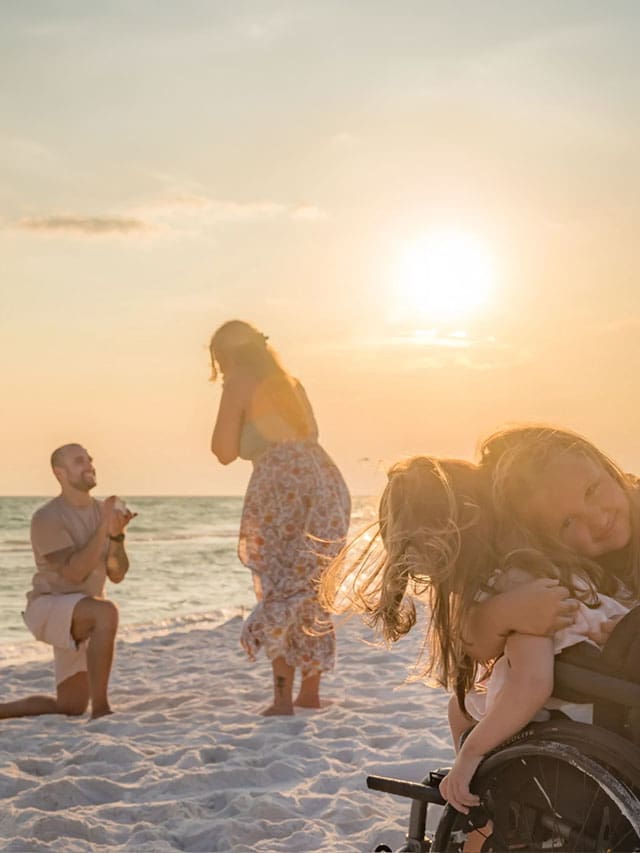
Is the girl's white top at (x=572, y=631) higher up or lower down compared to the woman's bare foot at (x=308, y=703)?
higher up

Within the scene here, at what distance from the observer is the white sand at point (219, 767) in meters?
4.03

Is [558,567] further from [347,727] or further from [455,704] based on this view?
[347,727]

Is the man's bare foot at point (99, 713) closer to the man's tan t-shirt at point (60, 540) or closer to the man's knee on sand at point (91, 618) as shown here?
the man's knee on sand at point (91, 618)

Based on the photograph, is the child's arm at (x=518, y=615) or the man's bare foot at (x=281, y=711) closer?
the child's arm at (x=518, y=615)

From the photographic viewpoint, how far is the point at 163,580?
18.0 metres

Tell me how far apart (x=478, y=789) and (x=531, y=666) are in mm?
329

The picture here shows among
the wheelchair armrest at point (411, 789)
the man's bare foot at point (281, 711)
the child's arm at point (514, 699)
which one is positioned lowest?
the man's bare foot at point (281, 711)

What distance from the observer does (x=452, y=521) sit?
8.68 ft

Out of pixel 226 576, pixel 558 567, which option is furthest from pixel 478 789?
pixel 226 576

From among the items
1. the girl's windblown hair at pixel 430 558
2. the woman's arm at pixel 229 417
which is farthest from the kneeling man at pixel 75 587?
the girl's windblown hair at pixel 430 558

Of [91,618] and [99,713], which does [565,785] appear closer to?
[91,618]

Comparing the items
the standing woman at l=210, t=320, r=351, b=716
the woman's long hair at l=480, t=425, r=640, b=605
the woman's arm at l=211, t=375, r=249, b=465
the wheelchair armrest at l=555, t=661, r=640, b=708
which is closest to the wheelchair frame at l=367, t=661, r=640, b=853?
the wheelchair armrest at l=555, t=661, r=640, b=708

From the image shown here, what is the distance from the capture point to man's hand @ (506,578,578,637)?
7.99 ft

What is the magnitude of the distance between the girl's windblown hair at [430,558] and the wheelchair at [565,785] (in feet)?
0.94
